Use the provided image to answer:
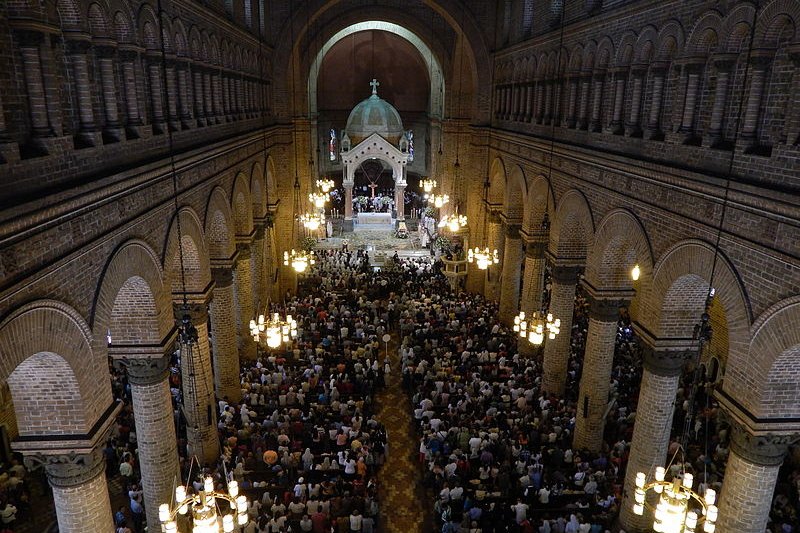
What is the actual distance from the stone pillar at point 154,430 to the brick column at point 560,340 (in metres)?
10.1

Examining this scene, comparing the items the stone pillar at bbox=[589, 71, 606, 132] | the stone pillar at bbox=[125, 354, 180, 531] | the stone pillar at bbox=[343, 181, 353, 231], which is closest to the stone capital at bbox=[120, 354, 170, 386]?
the stone pillar at bbox=[125, 354, 180, 531]

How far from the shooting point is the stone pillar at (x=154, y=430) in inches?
414

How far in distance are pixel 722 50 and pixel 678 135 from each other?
1.58 m

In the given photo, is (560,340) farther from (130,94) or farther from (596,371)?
(130,94)

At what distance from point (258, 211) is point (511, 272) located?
8.89 metres

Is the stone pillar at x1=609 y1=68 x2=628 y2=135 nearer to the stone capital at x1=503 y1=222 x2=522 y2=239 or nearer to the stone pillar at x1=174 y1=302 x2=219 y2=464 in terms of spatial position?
the stone capital at x1=503 y1=222 x2=522 y2=239

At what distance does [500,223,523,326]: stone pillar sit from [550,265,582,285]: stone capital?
16.1 feet

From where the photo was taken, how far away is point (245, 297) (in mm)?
18594

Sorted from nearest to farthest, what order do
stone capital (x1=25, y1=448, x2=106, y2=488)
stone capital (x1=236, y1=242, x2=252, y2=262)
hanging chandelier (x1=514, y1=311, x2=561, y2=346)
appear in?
stone capital (x1=25, y1=448, x2=106, y2=488)
hanging chandelier (x1=514, y1=311, x2=561, y2=346)
stone capital (x1=236, y1=242, x2=252, y2=262)

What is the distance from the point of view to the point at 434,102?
37.6 metres

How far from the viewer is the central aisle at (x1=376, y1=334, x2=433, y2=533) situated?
1319 centimetres

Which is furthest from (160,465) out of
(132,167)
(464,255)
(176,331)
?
(464,255)

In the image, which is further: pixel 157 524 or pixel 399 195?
pixel 399 195

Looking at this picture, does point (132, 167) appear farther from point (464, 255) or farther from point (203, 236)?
point (464, 255)
